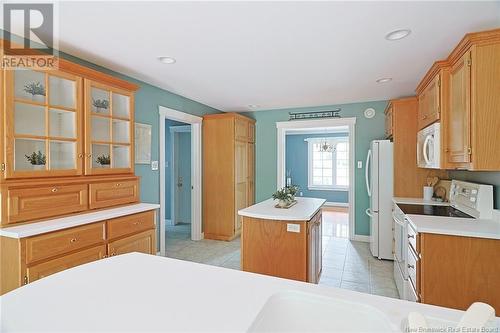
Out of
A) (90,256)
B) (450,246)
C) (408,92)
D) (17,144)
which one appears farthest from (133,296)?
(408,92)

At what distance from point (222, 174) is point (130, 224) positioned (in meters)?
2.18

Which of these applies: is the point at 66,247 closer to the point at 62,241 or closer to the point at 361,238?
the point at 62,241

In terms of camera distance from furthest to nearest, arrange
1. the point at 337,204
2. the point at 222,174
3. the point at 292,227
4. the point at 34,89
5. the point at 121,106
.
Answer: the point at 337,204 < the point at 222,174 < the point at 121,106 < the point at 292,227 < the point at 34,89

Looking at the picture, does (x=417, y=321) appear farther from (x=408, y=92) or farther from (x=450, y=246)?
(x=408, y=92)

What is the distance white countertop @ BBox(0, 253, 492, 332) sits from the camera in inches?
29.1

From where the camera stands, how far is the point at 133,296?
0.88 meters

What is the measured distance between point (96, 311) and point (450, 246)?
7.37 feet

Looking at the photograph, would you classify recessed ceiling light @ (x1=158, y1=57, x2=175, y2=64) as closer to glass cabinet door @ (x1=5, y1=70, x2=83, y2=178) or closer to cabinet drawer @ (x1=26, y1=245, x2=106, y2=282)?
glass cabinet door @ (x1=5, y1=70, x2=83, y2=178)

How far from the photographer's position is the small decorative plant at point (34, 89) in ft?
6.48

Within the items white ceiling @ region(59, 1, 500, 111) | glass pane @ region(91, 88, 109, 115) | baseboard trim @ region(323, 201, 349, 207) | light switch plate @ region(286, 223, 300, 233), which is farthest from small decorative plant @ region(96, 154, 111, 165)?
baseboard trim @ region(323, 201, 349, 207)

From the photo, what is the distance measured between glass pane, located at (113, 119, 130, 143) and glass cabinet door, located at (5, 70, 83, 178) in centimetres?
44

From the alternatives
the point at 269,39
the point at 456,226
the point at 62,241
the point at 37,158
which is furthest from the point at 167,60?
the point at 456,226

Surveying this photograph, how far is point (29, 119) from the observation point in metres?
1.98

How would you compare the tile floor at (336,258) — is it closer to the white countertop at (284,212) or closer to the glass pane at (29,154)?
the white countertop at (284,212)
